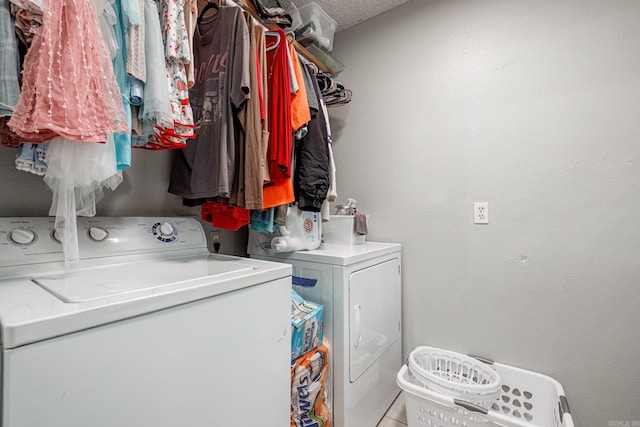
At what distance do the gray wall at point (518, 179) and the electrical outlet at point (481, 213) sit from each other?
0.03 metres

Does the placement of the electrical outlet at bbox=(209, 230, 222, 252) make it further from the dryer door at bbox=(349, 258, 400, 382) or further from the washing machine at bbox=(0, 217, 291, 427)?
the dryer door at bbox=(349, 258, 400, 382)

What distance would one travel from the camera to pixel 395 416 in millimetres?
1631

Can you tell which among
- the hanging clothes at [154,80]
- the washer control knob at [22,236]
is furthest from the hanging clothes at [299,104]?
the washer control knob at [22,236]

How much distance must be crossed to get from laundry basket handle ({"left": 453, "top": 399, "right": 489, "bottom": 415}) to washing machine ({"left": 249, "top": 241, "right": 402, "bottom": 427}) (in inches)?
16.5

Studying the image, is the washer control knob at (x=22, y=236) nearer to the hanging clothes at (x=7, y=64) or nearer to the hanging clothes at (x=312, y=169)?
the hanging clothes at (x=7, y=64)

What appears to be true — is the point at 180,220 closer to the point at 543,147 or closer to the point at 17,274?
the point at 17,274

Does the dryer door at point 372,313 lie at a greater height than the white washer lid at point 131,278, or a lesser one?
lesser

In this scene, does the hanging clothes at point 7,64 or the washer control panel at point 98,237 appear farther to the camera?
the washer control panel at point 98,237

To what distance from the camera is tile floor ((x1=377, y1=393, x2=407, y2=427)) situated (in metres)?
1.57

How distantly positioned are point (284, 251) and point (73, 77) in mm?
1014

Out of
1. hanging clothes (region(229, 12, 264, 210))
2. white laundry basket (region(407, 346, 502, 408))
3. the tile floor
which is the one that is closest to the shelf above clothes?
hanging clothes (region(229, 12, 264, 210))

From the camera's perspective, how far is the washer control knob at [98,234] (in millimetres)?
992

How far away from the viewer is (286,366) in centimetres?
96

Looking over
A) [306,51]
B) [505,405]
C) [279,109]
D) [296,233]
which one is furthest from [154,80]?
[505,405]
